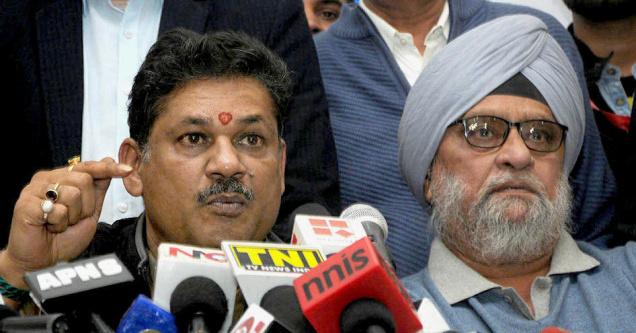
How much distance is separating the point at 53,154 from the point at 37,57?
14.8 inches

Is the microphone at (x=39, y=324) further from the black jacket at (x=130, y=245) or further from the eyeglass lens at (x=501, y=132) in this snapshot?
the eyeglass lens at (x=501, y=132)

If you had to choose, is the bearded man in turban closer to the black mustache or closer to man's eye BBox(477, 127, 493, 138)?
man's eye BBox(477, 127, 493, 138)

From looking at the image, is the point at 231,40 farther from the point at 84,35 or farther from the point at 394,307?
the point at 394,307

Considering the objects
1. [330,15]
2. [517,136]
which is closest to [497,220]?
[517,136]

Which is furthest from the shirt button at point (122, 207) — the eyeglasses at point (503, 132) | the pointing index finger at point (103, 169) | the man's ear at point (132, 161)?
the eyeglasses at point (503, 132)

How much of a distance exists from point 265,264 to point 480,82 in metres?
1.57

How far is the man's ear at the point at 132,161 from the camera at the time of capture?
3.28m

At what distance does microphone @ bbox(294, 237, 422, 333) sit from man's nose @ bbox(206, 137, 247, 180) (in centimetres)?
101

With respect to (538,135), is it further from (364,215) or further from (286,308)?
(286,308)

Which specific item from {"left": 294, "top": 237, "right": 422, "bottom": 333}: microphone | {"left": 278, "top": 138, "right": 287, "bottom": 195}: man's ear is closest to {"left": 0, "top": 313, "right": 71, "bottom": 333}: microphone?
{"left": 294, "top": 237, "right": 422, "bottom": 333}: microphone

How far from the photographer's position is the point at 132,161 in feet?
10.9

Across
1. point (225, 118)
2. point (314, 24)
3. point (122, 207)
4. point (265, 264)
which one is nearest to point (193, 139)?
point (225, 118)

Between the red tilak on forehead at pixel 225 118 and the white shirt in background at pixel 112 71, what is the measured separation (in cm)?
61

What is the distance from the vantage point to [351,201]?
12.8ft
